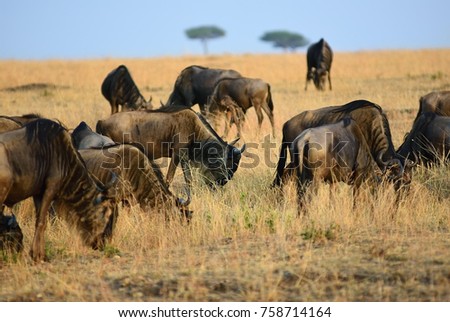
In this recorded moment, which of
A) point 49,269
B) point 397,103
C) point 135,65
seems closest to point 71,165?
point 49,269

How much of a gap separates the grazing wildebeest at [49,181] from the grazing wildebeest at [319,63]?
1675 cm

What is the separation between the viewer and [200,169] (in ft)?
31.7

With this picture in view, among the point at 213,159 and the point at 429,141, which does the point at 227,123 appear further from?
the point at 429,141

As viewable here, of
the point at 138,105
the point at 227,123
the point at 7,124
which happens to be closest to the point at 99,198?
the point at 7,124

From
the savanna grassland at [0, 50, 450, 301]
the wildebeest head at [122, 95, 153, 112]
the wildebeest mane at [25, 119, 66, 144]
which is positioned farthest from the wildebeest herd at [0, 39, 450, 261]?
the wildebeest head at [122, 95, 153, 112]

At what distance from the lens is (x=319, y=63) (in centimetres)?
2434

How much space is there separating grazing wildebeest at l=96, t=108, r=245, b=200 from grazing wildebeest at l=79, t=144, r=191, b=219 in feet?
7.63

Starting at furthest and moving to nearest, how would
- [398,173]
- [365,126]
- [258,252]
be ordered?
[365,126], [398,173], [258,252]

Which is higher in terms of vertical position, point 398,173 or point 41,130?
point 41,130

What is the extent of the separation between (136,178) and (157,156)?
2.67 meters

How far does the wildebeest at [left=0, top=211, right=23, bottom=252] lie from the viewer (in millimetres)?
6215

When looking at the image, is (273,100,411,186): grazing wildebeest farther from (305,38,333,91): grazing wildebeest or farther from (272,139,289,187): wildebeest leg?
(305,38,333,91): grazing wildebeest

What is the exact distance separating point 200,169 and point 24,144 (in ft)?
13.1
